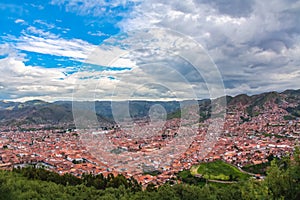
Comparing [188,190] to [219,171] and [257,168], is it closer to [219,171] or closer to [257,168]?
[219,171]

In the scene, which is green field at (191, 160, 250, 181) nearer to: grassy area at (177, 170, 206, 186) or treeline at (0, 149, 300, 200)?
grassy area at (177, 170, 206, 186)

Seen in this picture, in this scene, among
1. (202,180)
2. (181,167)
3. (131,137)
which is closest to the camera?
(131,137)

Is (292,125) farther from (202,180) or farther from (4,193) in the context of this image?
(4,193)

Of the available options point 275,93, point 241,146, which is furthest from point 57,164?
point 275,93

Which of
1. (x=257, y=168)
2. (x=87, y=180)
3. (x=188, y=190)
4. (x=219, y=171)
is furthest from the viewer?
(x=257, y=168)

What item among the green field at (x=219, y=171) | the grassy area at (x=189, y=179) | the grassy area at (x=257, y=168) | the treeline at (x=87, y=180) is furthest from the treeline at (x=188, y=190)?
the grassy area at (x=257, y=168)

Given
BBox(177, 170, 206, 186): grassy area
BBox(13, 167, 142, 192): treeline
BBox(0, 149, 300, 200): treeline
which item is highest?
BBox(0, 149, 300, 200): treeline

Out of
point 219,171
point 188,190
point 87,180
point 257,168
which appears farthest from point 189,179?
point 188,190

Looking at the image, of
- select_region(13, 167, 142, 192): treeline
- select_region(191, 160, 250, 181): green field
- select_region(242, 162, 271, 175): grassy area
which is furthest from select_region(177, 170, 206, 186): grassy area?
select_region(13, 167, 142, 192): treeline
